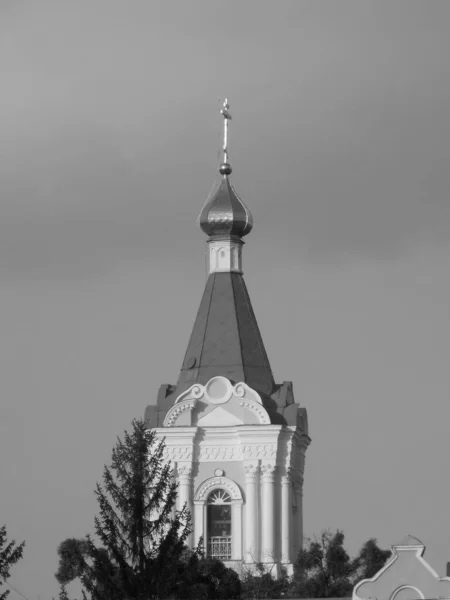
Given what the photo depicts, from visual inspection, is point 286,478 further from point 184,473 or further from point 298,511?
point 184,473

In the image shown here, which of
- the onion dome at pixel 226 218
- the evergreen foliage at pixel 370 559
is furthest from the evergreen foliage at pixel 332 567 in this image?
the onion dome at pixel 226 218

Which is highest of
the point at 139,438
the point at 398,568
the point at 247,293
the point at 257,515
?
the point at 247,293

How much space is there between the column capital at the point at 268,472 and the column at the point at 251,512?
20 cm

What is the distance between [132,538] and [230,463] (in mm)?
16669

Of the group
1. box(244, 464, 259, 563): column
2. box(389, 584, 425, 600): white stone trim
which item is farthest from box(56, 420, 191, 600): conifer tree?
box(244, 464, 259, 563): column

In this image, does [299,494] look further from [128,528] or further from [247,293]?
[128,528]

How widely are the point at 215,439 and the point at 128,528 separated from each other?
54.5 ft

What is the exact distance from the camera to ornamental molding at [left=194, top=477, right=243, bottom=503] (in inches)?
2653

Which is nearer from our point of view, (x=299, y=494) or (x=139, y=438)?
(x=139, y=438)

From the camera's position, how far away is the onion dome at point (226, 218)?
2749 inches

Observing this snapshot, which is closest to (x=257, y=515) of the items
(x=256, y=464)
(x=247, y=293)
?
(x=256, y=464)

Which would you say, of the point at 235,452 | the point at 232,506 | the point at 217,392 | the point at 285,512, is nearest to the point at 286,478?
the point at 285,512

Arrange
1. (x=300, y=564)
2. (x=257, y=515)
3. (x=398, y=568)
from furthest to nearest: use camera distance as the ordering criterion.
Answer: (x=257, y=515), (x=300, y=564), (x=398, y=568)

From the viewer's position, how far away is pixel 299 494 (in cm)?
6962
